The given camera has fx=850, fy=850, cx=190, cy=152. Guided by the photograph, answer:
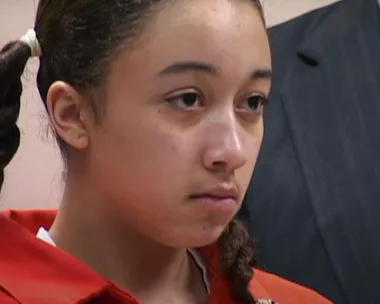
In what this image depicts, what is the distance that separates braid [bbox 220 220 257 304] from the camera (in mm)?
819

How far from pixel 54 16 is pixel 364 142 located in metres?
0.48

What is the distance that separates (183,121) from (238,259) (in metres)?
0.20

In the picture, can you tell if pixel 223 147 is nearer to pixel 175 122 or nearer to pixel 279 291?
pixel 175 122

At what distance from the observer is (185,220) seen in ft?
2.29

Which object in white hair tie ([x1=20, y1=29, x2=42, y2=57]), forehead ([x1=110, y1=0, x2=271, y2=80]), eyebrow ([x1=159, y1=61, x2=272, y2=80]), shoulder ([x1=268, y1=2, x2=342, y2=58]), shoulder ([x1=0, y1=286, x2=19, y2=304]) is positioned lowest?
shoulder ([x1=0, y1=286, x2=19, y2=304])

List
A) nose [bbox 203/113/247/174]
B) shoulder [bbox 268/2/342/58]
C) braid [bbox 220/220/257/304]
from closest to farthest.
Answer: nose [bbox 203/113/247/174] → braid [bbox 220/220/257/304] → shoulder [bbox 268/2/342/58]

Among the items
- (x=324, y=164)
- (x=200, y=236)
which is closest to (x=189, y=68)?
(x=200, y=236)

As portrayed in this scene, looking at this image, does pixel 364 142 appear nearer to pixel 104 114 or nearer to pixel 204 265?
pixel 204 265

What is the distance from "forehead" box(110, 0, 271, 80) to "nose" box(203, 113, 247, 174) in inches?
1.8

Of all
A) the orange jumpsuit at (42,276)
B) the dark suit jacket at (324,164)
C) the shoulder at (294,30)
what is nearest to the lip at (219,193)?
the orange jumpsuit at (42,276)

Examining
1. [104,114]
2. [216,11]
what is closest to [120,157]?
[104,114]

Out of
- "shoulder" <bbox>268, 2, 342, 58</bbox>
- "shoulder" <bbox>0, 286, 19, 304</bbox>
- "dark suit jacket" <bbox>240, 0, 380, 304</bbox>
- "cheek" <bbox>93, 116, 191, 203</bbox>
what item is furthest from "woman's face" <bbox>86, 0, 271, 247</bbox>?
"shoulder" <bbox>268, 2, 342, 58</bbox>

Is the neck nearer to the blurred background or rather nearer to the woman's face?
the woman's face

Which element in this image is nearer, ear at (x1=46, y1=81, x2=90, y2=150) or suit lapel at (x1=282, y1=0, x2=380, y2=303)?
ear at (x1=46, y1=81, x2=90, y2=150)
